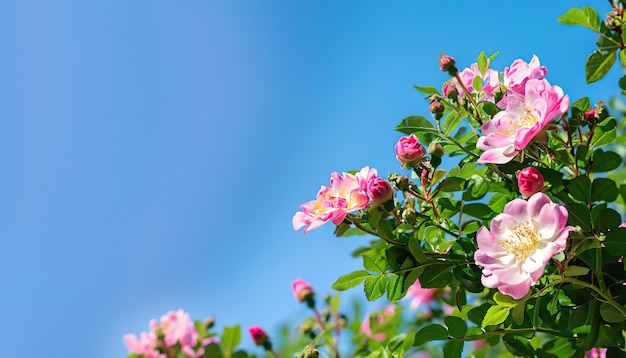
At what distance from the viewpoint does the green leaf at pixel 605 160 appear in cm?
113

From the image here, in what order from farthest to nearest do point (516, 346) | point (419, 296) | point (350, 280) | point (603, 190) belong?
1. point (419, 296)
2. point (516, 346)
3. point (350, 280)
4. point (603, 190)

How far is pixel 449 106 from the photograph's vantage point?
1.26 meters

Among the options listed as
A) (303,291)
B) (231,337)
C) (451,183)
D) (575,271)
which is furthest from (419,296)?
(575,271)

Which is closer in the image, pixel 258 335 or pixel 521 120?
pixel 521 120

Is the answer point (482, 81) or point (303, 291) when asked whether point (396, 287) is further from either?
point (303, 291)

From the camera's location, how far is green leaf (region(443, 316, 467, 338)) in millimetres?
1186

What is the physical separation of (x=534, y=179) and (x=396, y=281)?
310mm

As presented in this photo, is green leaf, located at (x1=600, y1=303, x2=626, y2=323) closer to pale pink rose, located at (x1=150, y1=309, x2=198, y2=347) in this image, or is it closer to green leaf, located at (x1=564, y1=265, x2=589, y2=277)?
green leaf, located at (x1=564, y1=265, x2=589, y2=277)

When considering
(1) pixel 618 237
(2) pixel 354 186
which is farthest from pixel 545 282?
(2) pixel 354 186

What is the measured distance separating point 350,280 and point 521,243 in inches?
13.5

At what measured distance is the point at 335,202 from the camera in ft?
3.67

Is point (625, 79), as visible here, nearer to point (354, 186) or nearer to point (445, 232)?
point (445, 232)

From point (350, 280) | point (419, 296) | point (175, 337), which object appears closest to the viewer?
A: point (350, 280)

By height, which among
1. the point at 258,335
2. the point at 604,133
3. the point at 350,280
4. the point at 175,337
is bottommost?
the point at 604,133
